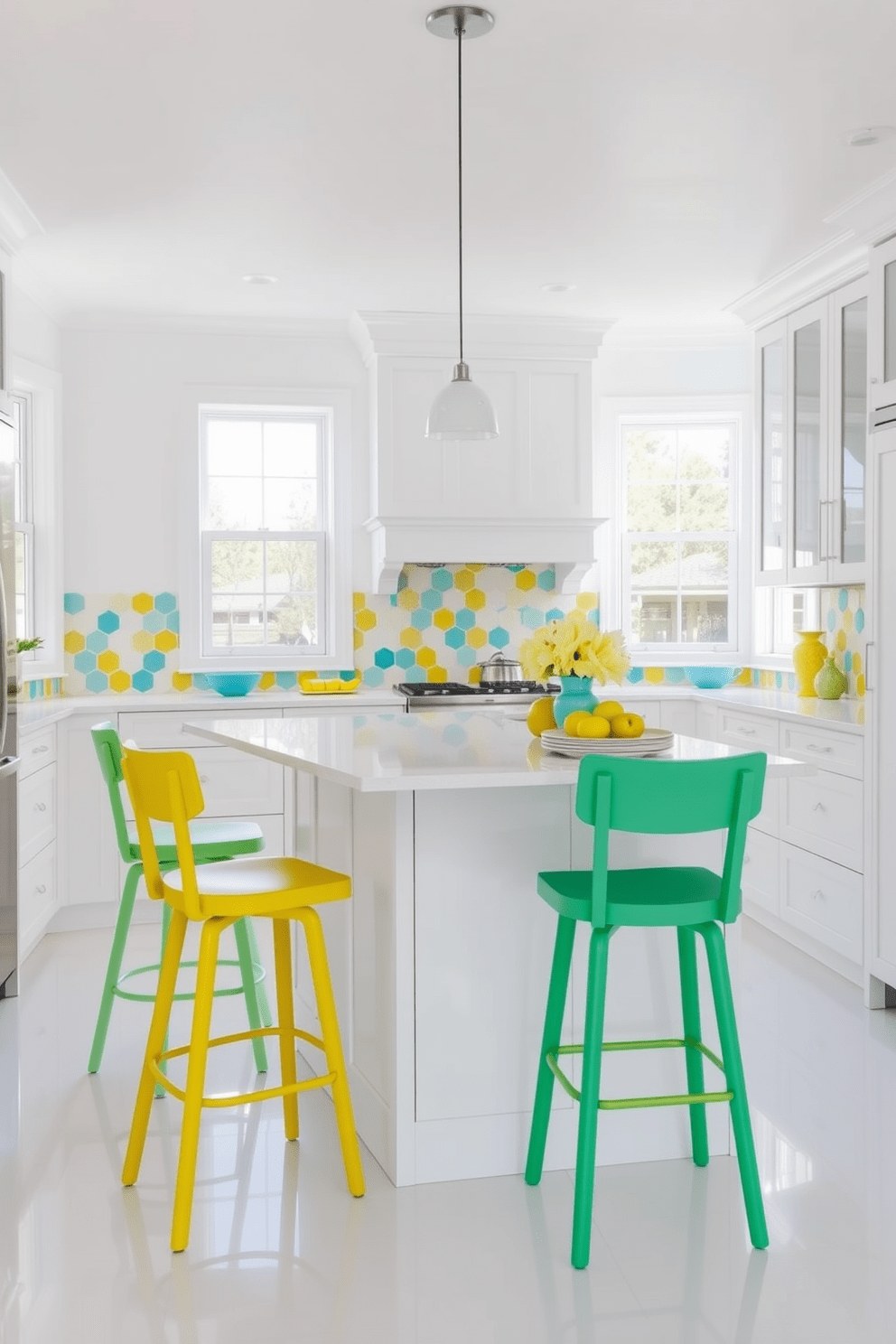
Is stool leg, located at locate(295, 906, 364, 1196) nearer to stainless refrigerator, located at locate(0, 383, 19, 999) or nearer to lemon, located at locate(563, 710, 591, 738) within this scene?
lemon, located at locate(563, 710, 591, 738)

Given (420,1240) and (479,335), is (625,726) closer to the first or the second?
(420,1240)

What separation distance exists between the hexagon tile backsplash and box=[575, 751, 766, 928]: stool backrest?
338 centimetres

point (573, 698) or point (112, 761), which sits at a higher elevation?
point (573, 698)

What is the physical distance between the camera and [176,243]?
4422 millimetres

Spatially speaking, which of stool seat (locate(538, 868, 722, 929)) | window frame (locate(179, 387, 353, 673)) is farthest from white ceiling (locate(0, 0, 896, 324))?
stool seat (locate(538, 868, 722, 929))

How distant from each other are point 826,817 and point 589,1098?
7.41 ft

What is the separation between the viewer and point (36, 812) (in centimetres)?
449

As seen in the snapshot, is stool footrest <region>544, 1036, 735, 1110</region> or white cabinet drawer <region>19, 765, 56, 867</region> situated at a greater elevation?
white cabinet drawer <region>19, 765, 56, 867</region>

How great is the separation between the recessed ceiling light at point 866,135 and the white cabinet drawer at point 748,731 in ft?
6.72

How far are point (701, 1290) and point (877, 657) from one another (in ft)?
7.26

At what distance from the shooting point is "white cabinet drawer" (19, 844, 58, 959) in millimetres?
4285

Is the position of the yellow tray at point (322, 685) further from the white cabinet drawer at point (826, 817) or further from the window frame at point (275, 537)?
the white cabinet drawer at point (826, 817)

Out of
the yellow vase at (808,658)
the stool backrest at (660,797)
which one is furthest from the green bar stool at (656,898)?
the yellow vase at (808,658)

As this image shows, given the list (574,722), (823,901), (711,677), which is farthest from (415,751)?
(711,677)
